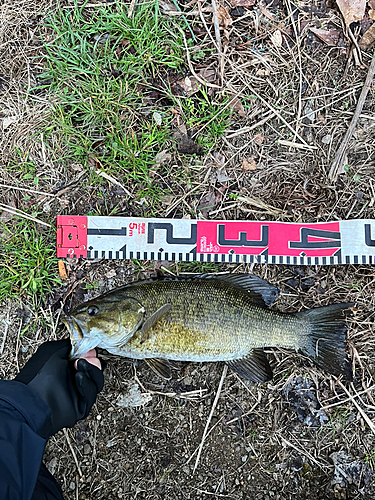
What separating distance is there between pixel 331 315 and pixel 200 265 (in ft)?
4.00

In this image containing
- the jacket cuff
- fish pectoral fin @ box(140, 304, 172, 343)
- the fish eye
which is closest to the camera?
the jacket cuff

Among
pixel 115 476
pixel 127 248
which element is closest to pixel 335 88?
pixel 127 248

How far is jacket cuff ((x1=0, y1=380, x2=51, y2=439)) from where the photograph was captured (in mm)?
2412

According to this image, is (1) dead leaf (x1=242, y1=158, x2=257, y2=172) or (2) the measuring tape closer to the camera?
(2) the measuring tape

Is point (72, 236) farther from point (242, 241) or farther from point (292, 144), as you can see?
point (292, 144)

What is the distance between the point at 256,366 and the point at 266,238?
114 centimetres

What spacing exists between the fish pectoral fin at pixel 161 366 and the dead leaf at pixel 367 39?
3447mm

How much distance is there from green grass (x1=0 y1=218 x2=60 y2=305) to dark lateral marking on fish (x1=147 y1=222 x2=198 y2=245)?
2.98 feet

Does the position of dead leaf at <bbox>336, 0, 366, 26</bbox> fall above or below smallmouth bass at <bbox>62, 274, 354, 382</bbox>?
above

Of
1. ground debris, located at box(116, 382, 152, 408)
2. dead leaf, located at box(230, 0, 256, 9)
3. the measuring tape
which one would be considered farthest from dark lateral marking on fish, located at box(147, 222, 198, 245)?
dead leaf, located at box(230, 0, 256, 9)

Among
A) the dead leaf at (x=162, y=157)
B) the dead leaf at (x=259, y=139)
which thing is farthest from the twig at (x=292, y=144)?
the dead leaf at (x=162, y=157)

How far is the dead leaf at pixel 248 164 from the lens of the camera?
3.44 metres

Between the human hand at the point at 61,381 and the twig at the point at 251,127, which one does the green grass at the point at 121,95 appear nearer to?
the twig at the point at 251,127

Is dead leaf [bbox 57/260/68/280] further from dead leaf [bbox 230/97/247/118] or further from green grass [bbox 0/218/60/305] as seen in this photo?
dead leaf [bbox 230/97/247/118]
